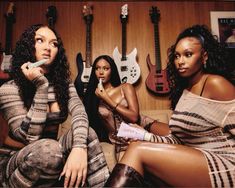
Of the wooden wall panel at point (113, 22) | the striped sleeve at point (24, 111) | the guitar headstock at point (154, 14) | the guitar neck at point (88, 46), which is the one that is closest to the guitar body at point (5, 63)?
the wooden wall panel at point (113, 22)

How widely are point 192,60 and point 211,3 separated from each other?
2628mm

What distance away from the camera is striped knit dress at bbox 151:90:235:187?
3.98 feet

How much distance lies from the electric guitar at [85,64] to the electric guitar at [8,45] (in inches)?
33.3

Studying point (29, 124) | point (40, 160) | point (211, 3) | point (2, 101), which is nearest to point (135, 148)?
point (40, 160)

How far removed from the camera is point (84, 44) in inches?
141

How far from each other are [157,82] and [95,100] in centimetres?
89

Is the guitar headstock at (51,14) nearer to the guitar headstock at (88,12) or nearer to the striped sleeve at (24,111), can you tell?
the guitar headstock at (88,12)

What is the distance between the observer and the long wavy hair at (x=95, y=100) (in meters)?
2.80

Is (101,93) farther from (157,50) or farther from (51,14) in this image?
(51,14)

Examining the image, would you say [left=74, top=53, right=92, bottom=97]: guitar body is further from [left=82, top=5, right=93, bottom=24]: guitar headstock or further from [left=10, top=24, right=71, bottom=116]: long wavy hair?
[left=10, top=24, right=71, bottom=116]: long wavy hair

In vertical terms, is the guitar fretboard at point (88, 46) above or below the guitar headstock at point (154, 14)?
below

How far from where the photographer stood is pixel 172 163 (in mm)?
1174

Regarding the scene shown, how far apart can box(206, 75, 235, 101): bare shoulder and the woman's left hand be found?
77cm

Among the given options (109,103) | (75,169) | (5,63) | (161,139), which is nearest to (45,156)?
(75,169)
